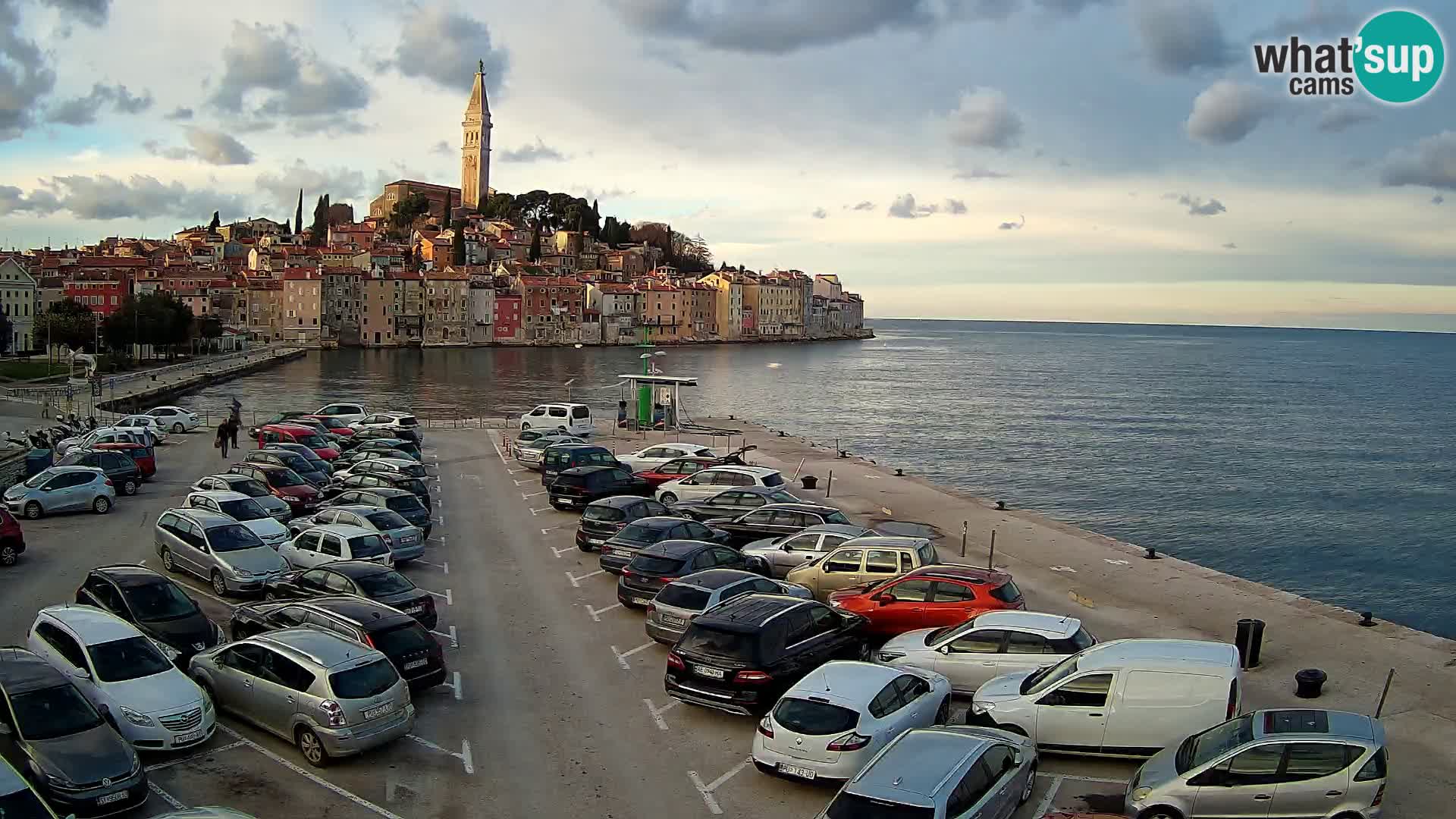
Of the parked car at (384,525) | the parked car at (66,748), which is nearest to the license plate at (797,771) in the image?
the parked car at (66,748)

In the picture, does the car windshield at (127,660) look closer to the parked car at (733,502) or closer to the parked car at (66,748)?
the parked car at (66,748)

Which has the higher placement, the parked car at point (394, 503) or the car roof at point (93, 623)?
the car roof at point (93, 623)

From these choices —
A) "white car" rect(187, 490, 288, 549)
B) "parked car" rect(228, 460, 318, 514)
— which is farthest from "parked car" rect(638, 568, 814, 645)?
"parked car" rect(228, 460, 318, 514)

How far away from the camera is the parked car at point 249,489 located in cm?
2050

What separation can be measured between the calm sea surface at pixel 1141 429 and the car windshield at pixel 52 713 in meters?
26.7

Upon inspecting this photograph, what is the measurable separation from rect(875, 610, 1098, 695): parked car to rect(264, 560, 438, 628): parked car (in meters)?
5.90

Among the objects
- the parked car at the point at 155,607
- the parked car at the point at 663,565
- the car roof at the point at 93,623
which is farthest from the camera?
the parked car at the point at 663,565

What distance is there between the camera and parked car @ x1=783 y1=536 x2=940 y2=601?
15.6 m

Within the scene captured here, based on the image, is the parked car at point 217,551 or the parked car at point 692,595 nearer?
the parked car at point 692,595

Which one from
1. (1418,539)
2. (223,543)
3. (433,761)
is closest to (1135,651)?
(433,761)

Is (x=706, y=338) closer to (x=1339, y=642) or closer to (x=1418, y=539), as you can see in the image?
(x=1418, y=539)

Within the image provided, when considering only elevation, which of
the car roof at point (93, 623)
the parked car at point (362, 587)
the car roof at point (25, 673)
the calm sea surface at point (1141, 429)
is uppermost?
the car roof at point (93, 623)

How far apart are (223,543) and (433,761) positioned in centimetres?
802

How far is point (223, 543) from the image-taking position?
16.3 meters
